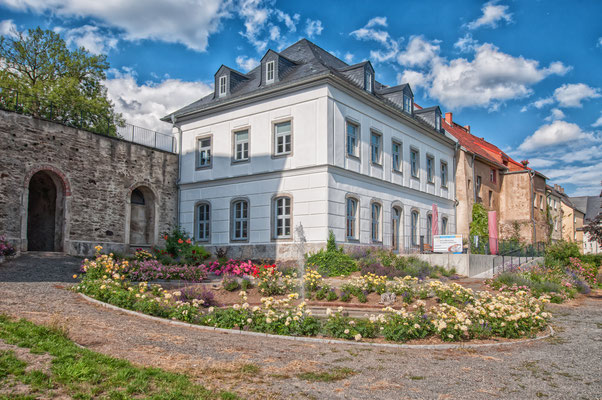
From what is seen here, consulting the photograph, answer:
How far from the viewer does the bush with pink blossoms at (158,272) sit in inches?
580

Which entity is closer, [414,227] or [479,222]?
[414,227]

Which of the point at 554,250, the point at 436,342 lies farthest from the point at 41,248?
the point at 554,250

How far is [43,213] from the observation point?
72.7ft

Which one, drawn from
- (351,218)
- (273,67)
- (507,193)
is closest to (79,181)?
(273,67)

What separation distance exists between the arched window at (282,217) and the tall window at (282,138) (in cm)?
209

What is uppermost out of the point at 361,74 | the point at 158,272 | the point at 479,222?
the point at 361,74

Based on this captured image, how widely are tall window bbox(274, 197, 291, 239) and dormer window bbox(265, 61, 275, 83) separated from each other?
553 centimetres

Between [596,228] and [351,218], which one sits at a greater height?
[351,218]

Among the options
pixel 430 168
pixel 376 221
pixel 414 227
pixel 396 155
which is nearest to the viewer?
pixel 376 221

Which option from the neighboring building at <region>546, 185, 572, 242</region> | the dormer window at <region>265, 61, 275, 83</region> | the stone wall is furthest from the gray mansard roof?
the neighboring building at <region>546, 185, 572, 242</region>

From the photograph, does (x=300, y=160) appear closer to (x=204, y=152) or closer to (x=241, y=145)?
(x=241, y=145)

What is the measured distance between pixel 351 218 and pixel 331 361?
51.4ft

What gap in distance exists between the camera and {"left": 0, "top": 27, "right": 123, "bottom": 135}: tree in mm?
32812

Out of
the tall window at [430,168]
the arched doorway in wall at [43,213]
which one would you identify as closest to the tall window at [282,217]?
the arched doorway in wall at [43,213]
